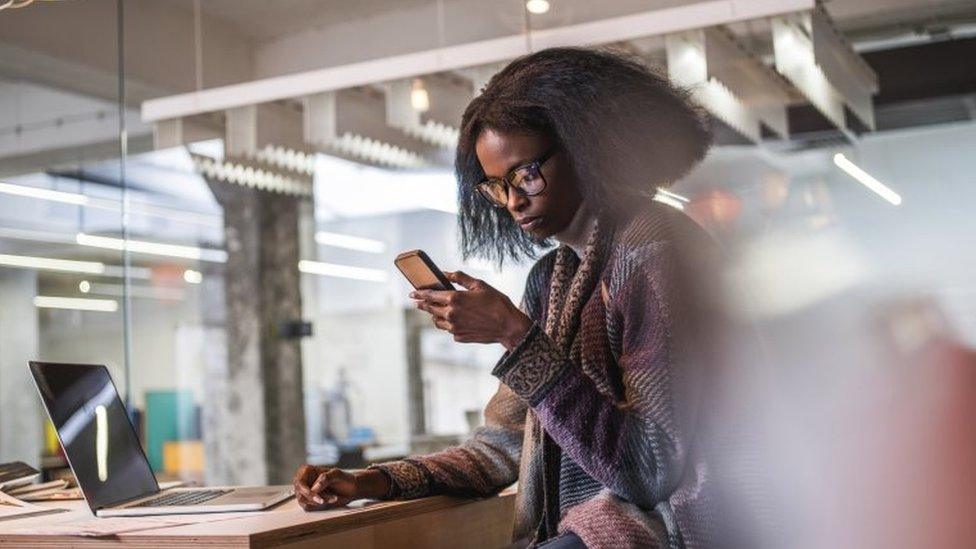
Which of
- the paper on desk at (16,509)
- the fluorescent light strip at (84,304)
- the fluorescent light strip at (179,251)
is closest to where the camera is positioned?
the paper on desk at (16,509)

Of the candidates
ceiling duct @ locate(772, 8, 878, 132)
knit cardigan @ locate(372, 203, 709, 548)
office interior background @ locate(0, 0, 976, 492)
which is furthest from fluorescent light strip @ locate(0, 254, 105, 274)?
knit cardigan @ locate(372, 203, 709, 548)

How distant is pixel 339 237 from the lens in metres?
5.22

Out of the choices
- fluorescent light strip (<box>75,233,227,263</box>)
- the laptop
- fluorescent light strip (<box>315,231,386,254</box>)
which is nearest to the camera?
the laptop

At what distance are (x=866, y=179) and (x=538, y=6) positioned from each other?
118 cm

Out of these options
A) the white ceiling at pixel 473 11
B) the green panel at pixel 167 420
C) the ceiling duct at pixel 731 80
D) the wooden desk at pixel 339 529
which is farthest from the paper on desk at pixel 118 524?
the green panel at pixel 167 420

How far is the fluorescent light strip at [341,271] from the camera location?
510cm

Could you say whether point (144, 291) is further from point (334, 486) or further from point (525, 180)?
point (525, 180)

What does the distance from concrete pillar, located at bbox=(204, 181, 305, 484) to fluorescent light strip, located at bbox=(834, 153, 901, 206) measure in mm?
2830

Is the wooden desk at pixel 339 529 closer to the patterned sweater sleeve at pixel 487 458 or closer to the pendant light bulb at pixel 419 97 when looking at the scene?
the patterned sweater sleeve at pixel 487 458

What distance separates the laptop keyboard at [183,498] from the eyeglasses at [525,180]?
687 millimetres

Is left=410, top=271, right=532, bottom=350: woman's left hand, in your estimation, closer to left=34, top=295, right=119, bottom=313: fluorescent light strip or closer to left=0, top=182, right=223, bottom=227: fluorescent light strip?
left=0, top=182, right=223, bottom=227: fluorescent light strip

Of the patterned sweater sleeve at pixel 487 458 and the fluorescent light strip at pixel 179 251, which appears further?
the fluorescent light strip at pixel 179 251

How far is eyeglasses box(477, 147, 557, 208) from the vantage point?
155 cm

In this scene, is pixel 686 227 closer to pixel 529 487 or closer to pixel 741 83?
pixel 529 487
